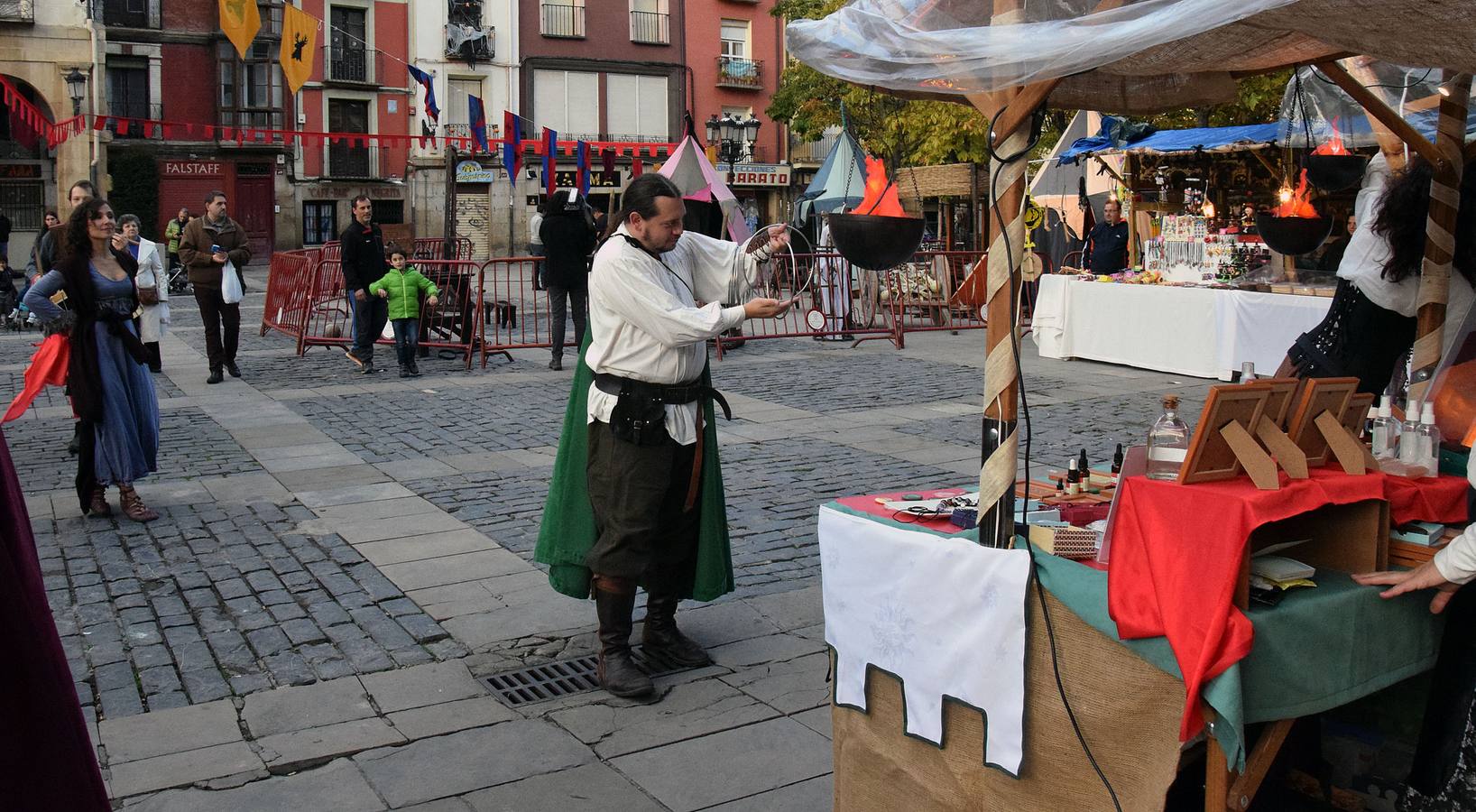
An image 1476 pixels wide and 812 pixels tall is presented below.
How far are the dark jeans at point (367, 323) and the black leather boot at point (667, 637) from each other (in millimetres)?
8685

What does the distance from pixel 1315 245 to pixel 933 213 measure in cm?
3067

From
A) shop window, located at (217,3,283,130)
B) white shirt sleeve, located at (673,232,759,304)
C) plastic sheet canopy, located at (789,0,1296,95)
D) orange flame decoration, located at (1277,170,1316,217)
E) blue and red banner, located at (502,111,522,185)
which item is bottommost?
white shirt sleeve, located at (673,232,759,304)

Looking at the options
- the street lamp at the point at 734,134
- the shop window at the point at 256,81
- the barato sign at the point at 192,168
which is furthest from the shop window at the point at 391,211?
the street lamp at the point at 734,134

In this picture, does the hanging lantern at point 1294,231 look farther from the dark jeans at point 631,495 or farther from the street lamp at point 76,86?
the street lamp at point 76,86

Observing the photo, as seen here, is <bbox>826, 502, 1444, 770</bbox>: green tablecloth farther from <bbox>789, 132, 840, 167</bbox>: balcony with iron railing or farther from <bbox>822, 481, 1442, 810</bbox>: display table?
<bbox>789, 132, 840, 167</bbox>: balcony with iron railing

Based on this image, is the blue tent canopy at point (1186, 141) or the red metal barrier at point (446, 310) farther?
the red metal barrier at point (446, 310)

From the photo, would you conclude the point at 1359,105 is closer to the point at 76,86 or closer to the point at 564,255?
the point at 564,255

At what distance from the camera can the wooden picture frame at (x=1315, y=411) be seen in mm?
3154

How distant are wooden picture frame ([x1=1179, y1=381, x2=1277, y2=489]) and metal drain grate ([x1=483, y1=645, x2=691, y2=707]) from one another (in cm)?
237

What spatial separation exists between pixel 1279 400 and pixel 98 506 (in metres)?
6.26

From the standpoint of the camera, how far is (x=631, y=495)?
14.5ft

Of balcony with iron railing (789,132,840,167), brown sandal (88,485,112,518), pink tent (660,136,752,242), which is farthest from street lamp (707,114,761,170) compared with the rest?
balcony with iron railing (789,132,840,167)

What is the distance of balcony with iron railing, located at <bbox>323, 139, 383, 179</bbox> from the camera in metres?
41.2

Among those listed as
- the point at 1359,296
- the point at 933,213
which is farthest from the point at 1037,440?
the point at 933,213
